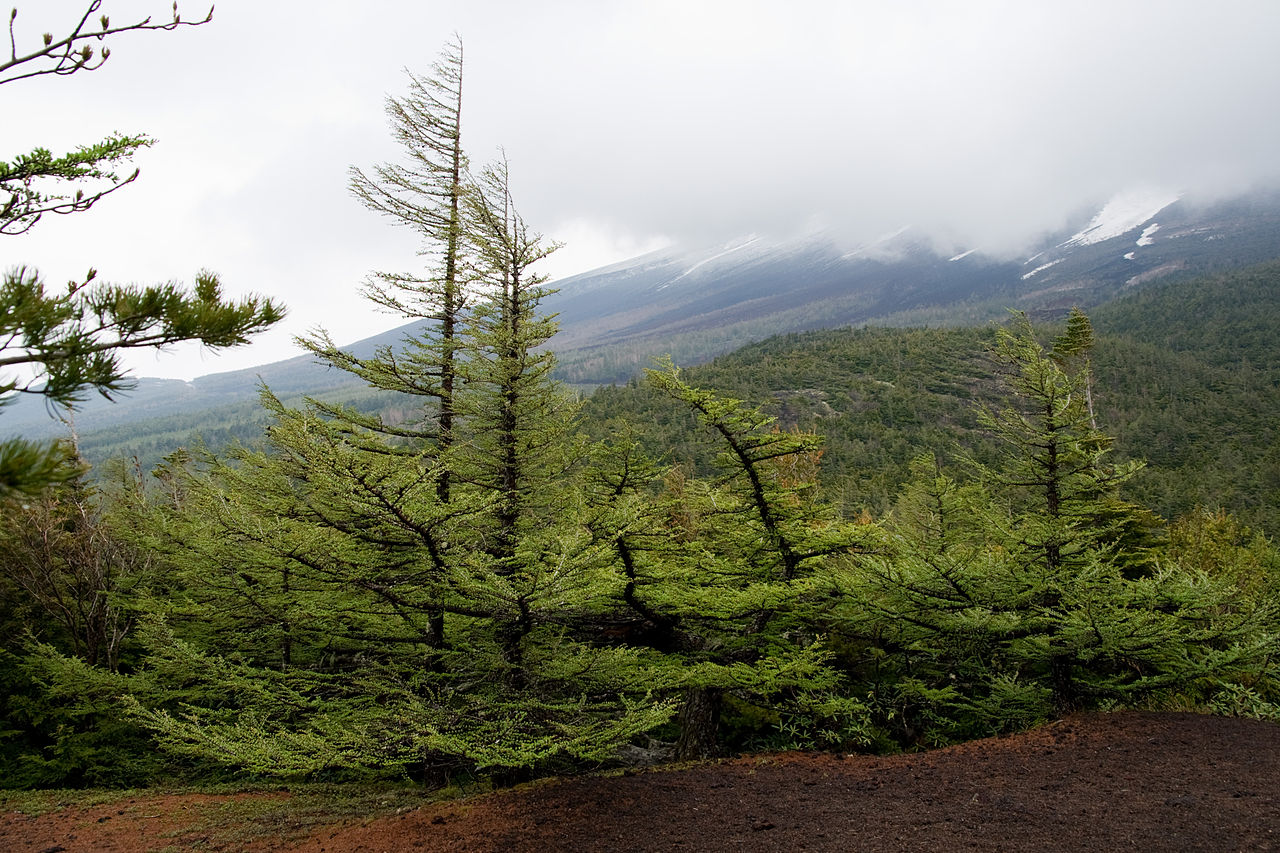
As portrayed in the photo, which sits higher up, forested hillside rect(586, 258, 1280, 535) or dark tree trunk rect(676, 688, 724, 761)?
dark tree trunk rect(676, 688, 724, 761)

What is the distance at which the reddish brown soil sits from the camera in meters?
4.55

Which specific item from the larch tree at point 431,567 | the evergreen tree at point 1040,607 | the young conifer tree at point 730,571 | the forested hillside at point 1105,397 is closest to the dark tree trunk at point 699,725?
the young conifer tree at point 730,571

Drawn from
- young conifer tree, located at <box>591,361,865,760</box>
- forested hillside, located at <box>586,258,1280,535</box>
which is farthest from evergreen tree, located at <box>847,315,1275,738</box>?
forested hillside, located at <box>586,258,1280,535</box>

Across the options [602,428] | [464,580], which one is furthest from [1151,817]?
[602,428]

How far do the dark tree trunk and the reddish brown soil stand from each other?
106 cm

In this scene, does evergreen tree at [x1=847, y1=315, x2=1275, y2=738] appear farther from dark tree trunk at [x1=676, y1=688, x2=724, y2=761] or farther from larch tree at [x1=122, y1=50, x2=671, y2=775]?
larch tree at [x1=122, y1=50, x2=671, y2=775]

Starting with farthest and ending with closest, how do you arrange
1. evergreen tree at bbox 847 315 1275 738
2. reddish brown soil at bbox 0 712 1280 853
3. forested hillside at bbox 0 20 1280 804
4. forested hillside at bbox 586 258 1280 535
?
forested hillside at bbox 586 258 1280 535
evergreen tree at bbox 847 315 1275 738
forested hillside at bbox 0 20 1280 804
reddish brown soil at bbox 0 712 1280 853

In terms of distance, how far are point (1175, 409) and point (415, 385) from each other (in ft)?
299

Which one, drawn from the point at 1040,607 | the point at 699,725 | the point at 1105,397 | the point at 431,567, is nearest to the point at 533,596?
the point at 431,567

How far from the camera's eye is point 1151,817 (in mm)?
4594

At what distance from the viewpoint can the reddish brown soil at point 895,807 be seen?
4551 millimetres

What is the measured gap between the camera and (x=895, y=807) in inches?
204

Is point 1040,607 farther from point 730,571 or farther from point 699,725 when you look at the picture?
point 699,725

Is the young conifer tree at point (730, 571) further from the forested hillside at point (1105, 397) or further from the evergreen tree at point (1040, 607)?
the forested hillside at point (1105, 397)
